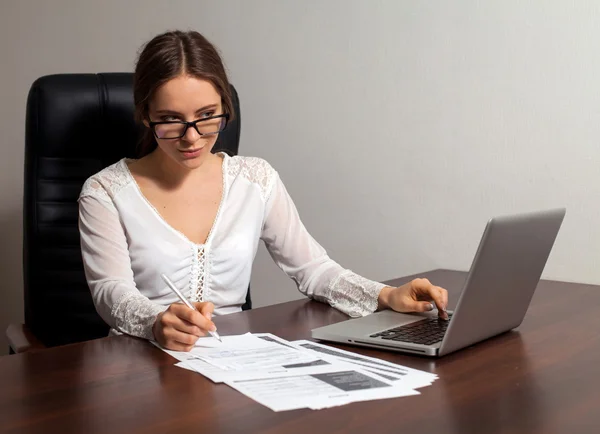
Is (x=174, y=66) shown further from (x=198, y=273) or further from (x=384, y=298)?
(x=384, y=298)

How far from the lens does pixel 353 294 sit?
67.1 inches

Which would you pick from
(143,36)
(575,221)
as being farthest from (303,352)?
(143,36)

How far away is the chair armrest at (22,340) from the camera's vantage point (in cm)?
181

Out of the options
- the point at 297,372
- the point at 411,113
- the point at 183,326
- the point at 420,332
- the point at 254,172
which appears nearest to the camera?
the point at 297,372

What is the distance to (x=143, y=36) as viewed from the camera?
294 centimetres

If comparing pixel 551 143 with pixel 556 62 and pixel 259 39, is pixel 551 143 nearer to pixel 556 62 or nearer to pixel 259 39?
pixel 556 62

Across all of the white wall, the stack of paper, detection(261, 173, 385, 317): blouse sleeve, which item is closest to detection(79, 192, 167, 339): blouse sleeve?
the stack of paper

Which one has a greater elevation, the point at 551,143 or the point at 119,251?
the point at 551,143

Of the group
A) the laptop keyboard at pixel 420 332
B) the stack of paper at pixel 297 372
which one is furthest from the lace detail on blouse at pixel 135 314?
the laptop keyboard at pixel 420 332

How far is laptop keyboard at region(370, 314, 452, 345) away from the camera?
4.40 feet

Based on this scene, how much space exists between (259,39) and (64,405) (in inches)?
71.0

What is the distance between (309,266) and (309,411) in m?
0.89

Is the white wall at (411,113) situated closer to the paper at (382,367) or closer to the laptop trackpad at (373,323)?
the laptop trackpad at (373,323)

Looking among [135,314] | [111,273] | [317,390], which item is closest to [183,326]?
[135,314]
